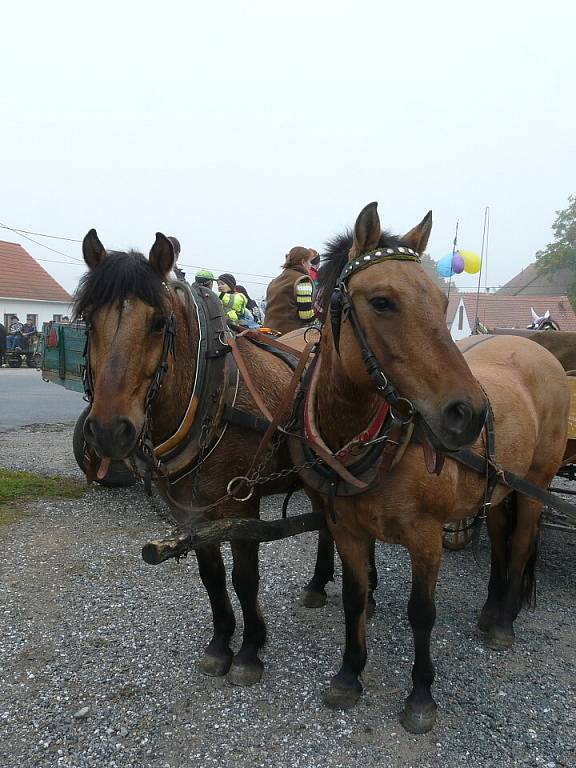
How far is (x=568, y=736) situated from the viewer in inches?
101

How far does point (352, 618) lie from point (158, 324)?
1.70 m

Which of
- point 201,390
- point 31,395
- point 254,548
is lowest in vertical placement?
point 31,395

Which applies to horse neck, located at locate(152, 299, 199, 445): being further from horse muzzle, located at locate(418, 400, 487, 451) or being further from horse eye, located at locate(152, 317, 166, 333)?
horse muzzle, located at locate(418, 400, 487, 451)

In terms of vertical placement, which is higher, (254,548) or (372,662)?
(254,548)

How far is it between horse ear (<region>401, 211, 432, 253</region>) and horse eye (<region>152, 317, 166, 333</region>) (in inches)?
39.1

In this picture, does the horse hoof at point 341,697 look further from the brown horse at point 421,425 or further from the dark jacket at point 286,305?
the dark jacket at point 286,305

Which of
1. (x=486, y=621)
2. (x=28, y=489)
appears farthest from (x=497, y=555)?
(x=28, y=489)

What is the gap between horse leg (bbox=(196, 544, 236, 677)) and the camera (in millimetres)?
2986

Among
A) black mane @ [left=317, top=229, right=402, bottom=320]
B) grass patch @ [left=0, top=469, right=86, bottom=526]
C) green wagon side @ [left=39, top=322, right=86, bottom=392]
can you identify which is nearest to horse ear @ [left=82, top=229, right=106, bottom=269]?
black mane @ [left=317, top=229, right=402, bottom=320]

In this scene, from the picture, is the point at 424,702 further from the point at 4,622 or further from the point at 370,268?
the point at 4,622

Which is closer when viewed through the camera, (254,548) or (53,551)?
(254,548)

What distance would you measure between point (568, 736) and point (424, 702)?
64 centimetres

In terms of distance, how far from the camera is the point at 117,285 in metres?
2.17

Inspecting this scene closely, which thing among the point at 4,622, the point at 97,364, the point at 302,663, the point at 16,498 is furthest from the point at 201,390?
the point at 16,498
